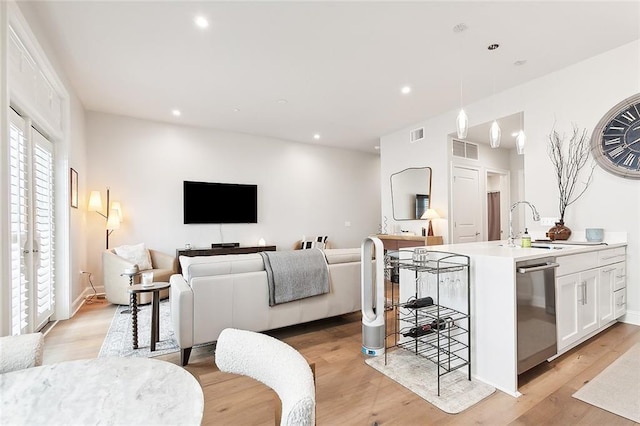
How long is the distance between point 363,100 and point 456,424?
4.04m

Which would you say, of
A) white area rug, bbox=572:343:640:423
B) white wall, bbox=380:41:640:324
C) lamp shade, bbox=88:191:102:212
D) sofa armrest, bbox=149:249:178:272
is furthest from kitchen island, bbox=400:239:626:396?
lamp shade, bbox=88:191:102:212

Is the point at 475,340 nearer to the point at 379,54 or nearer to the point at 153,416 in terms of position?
the point at 153,416

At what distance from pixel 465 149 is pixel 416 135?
883 millimetres

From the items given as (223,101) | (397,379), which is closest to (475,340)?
(397,379)

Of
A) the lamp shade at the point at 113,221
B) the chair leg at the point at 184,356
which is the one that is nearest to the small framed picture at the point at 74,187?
the lamp shade at the point at 113,221

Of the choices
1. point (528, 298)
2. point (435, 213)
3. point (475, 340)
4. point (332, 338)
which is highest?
point (435, 213)

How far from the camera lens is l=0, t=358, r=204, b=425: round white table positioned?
65 cm

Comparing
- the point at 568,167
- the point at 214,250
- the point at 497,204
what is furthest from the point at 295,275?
the point at 497,204

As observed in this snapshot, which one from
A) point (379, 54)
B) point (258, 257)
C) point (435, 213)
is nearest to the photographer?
point (258, 257)

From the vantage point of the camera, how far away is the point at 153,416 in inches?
25.8

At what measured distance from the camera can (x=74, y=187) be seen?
155 inches

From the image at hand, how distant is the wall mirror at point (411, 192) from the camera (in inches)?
216

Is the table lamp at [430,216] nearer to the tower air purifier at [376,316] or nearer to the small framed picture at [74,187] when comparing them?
the tower air purifier at [376,316]

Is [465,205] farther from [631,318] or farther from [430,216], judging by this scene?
[631,318]
